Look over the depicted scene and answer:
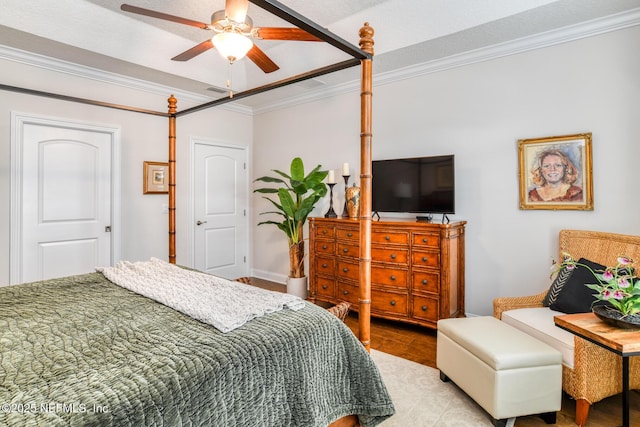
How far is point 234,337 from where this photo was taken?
1.28 meters

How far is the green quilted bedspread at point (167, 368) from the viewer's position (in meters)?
0.94

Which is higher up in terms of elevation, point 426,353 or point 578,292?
point 578,292

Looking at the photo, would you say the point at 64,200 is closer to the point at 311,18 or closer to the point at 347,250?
the point at 347,250

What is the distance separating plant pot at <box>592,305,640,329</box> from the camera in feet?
5.33

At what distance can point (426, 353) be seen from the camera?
289cm

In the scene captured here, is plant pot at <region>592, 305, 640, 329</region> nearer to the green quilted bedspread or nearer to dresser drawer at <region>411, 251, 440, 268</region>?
the green quilted bedspread

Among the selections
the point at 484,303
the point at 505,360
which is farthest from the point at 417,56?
the point at 505,360

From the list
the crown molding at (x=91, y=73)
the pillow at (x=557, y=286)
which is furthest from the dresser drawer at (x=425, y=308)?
the crown molding at (x=91, y=73)

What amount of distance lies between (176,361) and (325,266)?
2.89 m

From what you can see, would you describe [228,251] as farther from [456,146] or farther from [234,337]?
[234,337]

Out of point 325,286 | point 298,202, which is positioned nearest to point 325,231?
point 298,202

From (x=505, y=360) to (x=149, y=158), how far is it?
13.7 feet

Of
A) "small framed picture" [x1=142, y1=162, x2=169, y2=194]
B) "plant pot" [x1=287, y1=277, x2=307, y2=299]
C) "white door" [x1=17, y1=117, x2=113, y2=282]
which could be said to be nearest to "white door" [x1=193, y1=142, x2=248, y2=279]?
"small framed picture" [x1=142, y1=162, x2=169, y2=194]

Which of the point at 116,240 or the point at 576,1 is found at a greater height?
the point at 576,1
